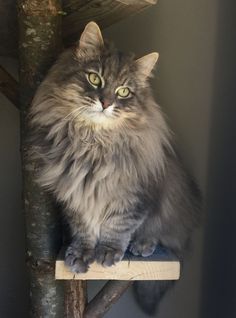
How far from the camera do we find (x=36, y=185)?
53.4 inches

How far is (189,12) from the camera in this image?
177 cm

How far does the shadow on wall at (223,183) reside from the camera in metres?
1.67

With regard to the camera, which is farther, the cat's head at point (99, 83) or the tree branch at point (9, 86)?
the tree branch at point (9, 86)

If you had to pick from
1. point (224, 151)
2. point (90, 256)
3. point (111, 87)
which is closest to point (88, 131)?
point (111, 87)

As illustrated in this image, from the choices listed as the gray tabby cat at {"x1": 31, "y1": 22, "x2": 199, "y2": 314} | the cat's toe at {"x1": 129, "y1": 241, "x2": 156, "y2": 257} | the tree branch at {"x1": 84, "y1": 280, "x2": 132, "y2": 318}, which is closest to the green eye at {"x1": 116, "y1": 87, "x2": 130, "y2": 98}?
the gray tabby cat at {"x1": 31, "y1": 22, "x2": 199, "y2": 314}

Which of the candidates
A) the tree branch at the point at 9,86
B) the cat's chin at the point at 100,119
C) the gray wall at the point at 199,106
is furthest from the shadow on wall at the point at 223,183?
the tree branch at the point at 9,86

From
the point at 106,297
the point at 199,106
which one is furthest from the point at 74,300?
the point at 199,106

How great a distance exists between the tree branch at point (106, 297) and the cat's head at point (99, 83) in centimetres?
49

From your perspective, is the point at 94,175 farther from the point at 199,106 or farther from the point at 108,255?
the point at 199,106

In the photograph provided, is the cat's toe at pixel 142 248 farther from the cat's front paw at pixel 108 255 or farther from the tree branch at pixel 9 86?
the tree branch at pixel 9 86

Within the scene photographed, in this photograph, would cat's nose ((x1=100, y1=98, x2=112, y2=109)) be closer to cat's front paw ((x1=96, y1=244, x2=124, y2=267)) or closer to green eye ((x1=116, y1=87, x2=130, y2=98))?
green eye ((x1=116, y1=87, x2=130, y2=98))

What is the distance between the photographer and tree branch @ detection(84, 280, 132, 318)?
1.40 m

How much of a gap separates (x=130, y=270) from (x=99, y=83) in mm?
517

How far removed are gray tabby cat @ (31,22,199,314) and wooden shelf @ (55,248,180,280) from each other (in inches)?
0.7
